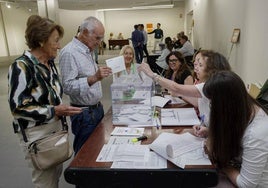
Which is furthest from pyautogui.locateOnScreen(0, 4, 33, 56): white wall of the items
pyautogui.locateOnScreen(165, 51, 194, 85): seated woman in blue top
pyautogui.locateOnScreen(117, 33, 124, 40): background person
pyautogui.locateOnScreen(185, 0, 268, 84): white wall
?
pyautogui.locateOnScreen(165, 51, 194, 85): seated woman in blue top

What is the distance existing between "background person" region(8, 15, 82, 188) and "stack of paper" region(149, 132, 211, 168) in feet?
1.85

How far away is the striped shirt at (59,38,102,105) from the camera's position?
1779mm

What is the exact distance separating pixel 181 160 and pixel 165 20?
16.4 m

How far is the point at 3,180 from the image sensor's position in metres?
2.43

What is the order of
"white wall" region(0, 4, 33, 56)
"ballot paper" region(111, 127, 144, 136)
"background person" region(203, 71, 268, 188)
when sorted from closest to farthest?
"background person" region(203, 71, 268, 188)
"ballot paper" region(111, 127, 144, 136)
"white wall" region(0, 4, 33, 56)

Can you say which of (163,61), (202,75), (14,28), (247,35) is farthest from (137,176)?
(14,28)

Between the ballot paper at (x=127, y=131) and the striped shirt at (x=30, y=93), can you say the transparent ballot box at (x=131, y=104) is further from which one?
the striped shirt at (x=30, y=93)

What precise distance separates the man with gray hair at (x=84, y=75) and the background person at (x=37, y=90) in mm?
232

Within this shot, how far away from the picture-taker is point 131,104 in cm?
174

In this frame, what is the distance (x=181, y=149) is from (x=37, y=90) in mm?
844

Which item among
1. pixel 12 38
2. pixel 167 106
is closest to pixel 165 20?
pixel 12 38

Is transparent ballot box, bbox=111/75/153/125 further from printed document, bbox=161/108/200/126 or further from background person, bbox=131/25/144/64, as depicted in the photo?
background person, bbox=131/25/144/64

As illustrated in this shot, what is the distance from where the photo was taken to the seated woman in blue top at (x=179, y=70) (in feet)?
9.28

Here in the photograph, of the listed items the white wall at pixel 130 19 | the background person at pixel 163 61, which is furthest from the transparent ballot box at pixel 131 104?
the white wall at pixel 130 19
